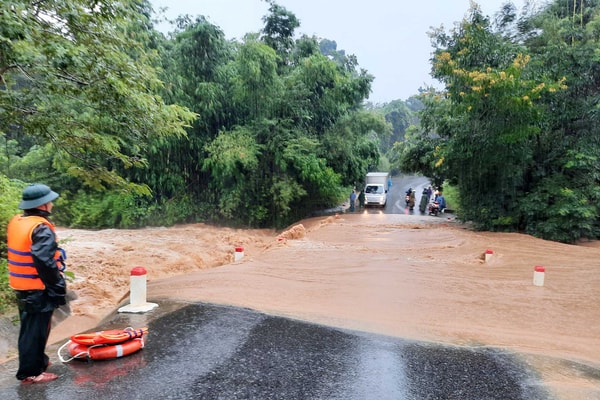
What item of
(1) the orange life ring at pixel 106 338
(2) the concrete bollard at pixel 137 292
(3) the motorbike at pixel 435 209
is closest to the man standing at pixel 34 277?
(1) the orange life ring at pixel 106 338

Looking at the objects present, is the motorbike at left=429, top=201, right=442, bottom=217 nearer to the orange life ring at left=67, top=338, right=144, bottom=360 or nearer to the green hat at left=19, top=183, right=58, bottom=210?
the orange life ring at left=67, top=338, right=144, bottom=360

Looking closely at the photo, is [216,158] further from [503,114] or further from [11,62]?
[11,62]

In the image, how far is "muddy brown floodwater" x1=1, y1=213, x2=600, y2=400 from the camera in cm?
504

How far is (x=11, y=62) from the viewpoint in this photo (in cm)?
505

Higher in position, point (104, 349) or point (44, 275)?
point (44, 275)

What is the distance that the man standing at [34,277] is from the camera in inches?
129

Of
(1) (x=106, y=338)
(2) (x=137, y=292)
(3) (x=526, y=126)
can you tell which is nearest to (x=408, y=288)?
(2) (x=137, y=292)

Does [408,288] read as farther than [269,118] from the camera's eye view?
No

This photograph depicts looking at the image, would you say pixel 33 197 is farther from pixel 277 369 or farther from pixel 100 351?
pixel 277 369

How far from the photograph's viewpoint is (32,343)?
3346mm

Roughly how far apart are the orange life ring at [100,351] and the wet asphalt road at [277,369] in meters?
0.05

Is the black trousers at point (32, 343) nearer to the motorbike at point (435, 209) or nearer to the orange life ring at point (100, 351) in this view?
the orange life ring at point (100, 351)

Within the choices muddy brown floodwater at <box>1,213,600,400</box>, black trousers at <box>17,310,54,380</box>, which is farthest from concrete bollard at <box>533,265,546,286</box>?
black trousers at <box>17,310,54,380</box>

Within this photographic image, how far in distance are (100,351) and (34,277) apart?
93 cm
